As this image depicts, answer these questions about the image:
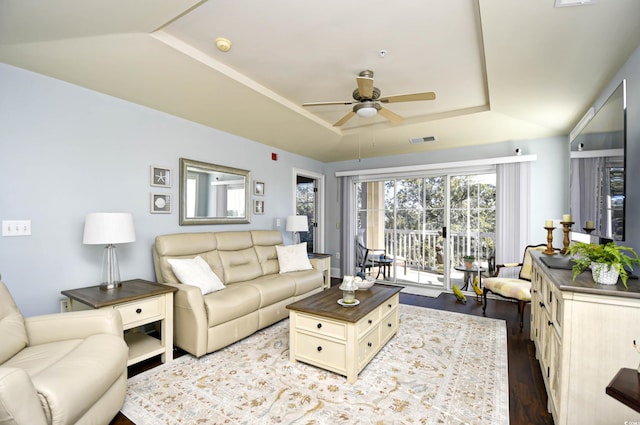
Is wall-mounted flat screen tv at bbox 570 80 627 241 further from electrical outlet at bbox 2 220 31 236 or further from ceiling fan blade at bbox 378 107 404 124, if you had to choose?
electrical outlet at bbox 2 220 31 236

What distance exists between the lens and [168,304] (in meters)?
2.50

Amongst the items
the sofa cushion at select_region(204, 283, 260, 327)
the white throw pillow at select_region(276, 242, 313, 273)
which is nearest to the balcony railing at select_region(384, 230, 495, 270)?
the white throw pillow at select_region(276, 242, 313, 273)

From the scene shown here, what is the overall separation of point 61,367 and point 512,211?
199 inches

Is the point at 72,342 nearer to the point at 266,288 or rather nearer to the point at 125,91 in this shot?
the point at 266,288

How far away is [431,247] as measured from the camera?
199 inches

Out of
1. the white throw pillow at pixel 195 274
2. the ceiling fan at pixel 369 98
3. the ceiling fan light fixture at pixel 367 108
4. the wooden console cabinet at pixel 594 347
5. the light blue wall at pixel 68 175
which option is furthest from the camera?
the white throw pillow at pixel 195 274

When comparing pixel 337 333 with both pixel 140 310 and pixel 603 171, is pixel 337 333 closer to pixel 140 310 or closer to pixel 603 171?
pixel 140 310

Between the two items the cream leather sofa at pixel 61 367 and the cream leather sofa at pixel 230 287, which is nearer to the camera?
the cream leather sofa at pixel 61 367

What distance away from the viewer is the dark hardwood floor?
1824 mm

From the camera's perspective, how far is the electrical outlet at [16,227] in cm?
221

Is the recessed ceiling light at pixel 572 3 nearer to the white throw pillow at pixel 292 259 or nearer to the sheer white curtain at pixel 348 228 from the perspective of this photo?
the white throw pillow at pixel 292 259

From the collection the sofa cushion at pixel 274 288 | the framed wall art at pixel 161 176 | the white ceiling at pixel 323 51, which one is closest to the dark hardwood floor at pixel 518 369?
the sofa cushion at pixel 274 288

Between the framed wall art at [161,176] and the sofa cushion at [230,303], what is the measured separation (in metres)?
1.36

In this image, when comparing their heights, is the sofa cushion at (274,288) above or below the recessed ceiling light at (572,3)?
below
